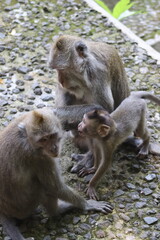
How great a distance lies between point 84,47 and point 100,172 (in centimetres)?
131

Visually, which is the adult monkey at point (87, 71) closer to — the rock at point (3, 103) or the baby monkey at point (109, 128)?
the baby monkey at point (109, 128)

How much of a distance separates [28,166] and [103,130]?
0.84 metres

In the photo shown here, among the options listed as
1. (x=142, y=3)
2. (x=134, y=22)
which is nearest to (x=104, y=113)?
(x=134, y=22)

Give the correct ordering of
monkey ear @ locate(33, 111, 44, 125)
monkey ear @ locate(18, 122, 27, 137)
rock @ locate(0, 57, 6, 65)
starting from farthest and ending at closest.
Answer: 1. rock @ locate(0, 57, 6, 65)
2. monkey ear @ locate(18, 122, 27, 137)
3. monkey ear @ locate(33, 111, 44, 125)

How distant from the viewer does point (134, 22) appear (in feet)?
31.5

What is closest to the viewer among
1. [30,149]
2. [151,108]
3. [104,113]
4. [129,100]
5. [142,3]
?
[30,149]

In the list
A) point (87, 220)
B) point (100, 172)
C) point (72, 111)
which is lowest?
point (87, 220)

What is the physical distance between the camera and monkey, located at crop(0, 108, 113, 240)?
4156mm

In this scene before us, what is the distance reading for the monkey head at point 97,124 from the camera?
465 cm

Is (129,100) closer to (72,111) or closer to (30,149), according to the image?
(72,111)

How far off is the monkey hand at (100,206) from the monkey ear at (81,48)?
1.54 m

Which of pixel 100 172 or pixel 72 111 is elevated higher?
pixel 72 111

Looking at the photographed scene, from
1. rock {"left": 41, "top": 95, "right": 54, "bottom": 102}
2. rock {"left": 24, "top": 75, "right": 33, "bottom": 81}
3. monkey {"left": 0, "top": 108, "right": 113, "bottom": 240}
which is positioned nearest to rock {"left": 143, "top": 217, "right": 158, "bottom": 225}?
monkey {"left": 0, "top": 108, "right": 113, "bottom": 240}

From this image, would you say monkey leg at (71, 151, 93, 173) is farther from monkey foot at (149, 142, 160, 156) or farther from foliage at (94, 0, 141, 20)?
foliage at (94, 0, 141, 20)
